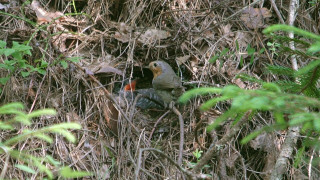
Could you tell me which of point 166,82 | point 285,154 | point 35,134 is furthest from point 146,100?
point 35,134

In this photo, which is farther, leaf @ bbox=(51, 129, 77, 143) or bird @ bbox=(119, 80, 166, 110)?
bird @ bbox=(119, 80, 166, 110)

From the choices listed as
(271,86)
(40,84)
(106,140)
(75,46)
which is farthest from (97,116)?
(271,86)

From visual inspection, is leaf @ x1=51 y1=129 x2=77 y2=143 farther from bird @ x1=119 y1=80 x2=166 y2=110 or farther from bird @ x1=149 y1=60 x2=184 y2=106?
bird @ x1=119 y1=80 x2=166 y2=110

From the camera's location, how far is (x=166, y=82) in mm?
4512

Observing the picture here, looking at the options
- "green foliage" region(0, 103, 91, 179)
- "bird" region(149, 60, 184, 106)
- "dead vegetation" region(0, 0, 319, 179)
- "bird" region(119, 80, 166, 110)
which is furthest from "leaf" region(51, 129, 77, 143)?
"bird" region(119, 80, 166, 110)

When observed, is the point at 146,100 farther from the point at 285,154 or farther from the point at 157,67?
the point at 285,154

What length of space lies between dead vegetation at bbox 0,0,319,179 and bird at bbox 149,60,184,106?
0.15 metres

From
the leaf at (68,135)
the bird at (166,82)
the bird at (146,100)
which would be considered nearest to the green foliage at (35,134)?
the leaf at (68,135)

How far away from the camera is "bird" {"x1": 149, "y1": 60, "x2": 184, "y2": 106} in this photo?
443 centimetres

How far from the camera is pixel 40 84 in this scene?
164 inches

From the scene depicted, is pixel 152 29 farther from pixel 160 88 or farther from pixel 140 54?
pixel 160 88

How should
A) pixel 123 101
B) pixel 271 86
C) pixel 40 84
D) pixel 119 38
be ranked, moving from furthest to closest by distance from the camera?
pixel 119 38 → pixel 123 101 → pixel 40 84 → pixel 271 86

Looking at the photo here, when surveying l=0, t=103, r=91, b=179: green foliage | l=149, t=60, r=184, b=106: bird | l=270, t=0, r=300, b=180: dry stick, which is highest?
l=0, t=103, r=91, b=179: green foliage

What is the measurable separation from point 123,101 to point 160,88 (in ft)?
1.64
